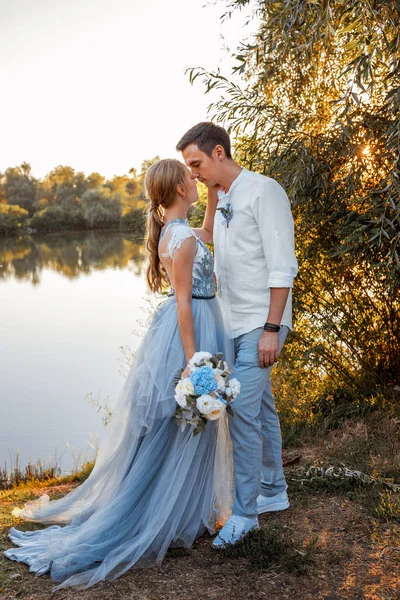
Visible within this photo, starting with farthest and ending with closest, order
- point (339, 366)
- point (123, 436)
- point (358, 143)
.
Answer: point (339, 366), point (358, 143), point (123, 436)

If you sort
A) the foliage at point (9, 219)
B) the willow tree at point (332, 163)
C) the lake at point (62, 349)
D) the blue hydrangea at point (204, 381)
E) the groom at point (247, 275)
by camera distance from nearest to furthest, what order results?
the blue hydrangea at point (204, 381), the groom at point (247, 275), the willow tree at point (332, 163), the lake at point (62, 349), the foliage at point (9, 219)

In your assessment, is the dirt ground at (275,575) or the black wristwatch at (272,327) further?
the black wristwatch at (272,327)

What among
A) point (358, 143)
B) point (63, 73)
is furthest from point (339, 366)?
point (63, 73)

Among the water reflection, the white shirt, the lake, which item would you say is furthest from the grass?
the water reflection

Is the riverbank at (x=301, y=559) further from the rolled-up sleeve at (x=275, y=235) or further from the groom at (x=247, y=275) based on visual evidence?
the rolled-up sleeve at (x=275, y=235)

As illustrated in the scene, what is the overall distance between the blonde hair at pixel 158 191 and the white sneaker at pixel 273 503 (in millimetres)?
1420

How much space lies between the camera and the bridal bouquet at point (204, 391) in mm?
2674

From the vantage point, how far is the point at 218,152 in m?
2.92

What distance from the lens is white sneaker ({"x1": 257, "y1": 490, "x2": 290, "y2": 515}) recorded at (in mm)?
3307

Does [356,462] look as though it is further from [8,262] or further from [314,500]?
[8,262]

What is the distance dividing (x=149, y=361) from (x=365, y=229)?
2.16m

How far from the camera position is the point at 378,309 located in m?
5.29

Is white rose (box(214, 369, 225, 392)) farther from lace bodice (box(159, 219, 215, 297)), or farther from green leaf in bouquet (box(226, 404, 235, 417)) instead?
lace bodice (box(159, 219, 215, 297))

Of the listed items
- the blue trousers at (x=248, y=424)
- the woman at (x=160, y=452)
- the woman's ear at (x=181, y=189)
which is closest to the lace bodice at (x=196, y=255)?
the woman at (x=160, y=452)
